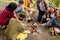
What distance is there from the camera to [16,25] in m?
5.30

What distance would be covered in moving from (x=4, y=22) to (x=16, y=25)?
3.64ft

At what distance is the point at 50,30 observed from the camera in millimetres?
7160

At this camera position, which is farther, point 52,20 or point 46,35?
point 52,20

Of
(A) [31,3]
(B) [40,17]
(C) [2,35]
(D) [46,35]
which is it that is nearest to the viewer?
(C) [2,35]

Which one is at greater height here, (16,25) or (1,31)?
(16,25)

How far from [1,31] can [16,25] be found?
4.08 feet

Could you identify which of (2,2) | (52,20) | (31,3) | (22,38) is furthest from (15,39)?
(2,2)

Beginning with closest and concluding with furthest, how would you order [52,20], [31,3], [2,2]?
[52,20]
[31,3]
[2,2]

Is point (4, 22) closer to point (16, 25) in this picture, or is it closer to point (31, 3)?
point (16, 25)

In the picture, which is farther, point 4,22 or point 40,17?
point 40,17

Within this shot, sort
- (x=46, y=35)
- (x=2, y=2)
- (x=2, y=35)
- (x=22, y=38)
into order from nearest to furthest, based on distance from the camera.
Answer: (x=22, y=38)
(x=2, y=35)
(x=46, y=35)
(x=2, y=2)

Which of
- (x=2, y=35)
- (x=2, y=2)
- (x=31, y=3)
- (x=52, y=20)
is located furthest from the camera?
(x=2, y=2)

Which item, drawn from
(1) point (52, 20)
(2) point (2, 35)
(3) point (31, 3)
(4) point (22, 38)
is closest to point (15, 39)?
(4) point (22, 38)

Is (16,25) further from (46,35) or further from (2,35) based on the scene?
(46,35)
